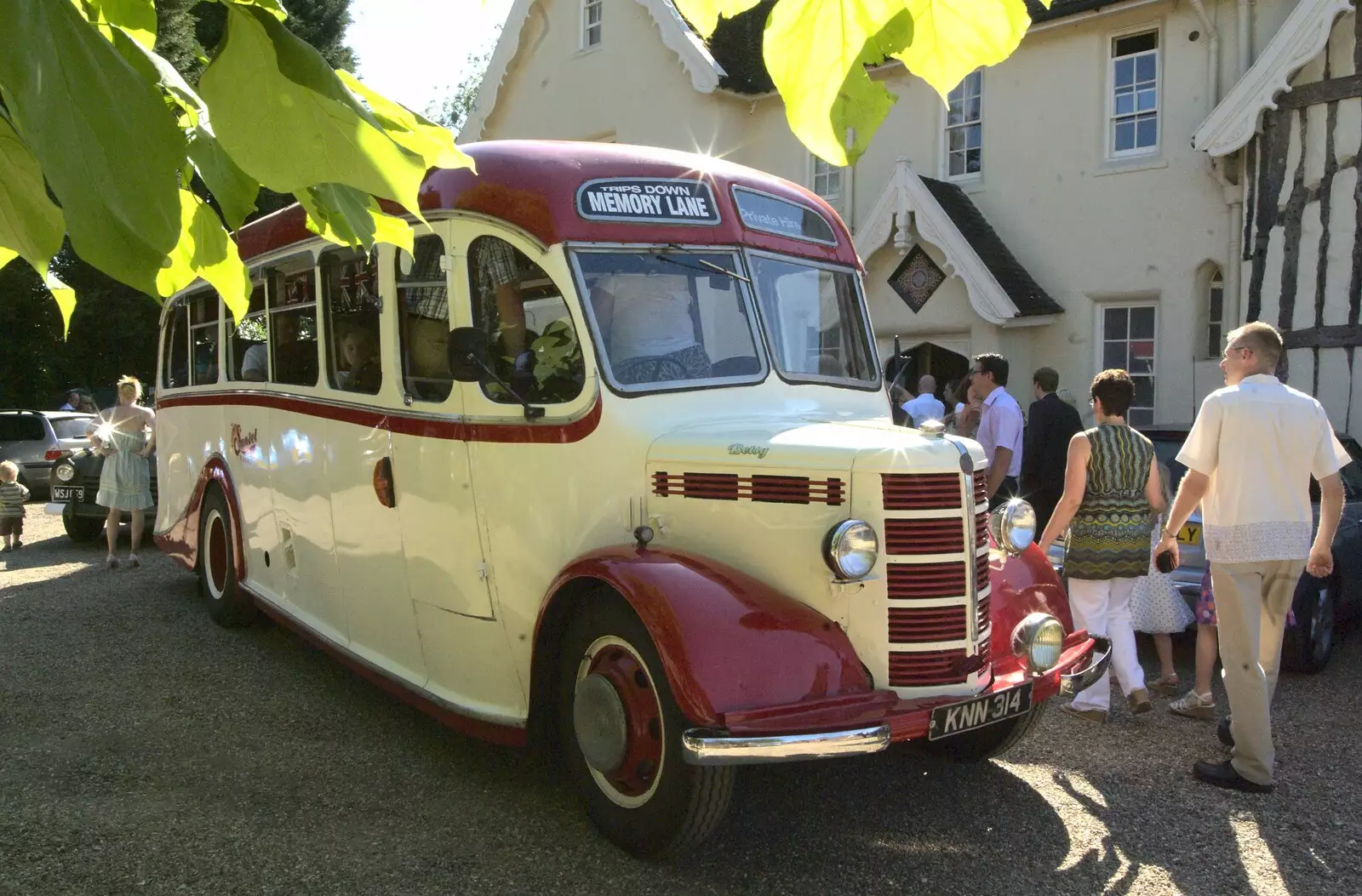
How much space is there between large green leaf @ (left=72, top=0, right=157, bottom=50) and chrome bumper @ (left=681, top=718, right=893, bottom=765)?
256cm

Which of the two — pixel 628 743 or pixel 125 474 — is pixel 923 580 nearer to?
pixel 628 743

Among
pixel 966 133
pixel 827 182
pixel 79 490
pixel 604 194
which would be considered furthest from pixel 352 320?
pixel 827 182

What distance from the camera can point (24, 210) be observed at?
1.48m

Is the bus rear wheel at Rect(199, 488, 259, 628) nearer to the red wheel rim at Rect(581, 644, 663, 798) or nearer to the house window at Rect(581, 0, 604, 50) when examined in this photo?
the red wheel rim at Rect(581, 644, 663, 798)

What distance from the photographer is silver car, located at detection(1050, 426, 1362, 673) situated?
273 inches

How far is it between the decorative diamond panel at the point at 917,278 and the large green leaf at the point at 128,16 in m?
13.0

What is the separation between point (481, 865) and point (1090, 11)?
12129mm

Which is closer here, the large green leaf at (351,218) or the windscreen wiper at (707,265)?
the large green leaf at (351,218)

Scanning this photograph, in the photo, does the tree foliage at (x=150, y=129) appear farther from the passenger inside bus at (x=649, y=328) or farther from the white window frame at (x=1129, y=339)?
the white window frame at (x=1129, y=339)

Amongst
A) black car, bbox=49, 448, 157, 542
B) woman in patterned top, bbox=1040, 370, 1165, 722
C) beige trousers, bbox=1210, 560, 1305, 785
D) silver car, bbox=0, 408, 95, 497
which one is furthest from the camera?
silver car, bbox=0, 408, 95, 497

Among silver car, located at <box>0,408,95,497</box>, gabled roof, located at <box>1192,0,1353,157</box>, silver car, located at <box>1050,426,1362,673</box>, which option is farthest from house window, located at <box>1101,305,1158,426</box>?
silver car, located at <box>0,408,95,497</box>

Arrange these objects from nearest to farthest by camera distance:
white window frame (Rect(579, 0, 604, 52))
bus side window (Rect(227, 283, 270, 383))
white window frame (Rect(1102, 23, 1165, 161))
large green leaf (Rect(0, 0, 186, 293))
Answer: large green leaf (Rect(0, 0, 186, 293)), bus side window (Rect(227, 283, 270, 383)), white window frame (Rect(1102, 23, 1165, 161)), white window frame (Rect(579, 0, 604, 52))

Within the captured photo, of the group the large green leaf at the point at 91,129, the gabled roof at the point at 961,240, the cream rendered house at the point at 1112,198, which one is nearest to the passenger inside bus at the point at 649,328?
the large green leaf at the point at 91,129

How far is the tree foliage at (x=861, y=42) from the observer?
1.48 meters
